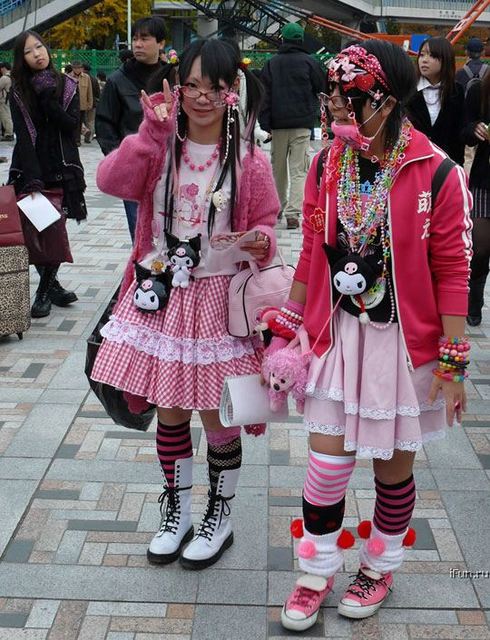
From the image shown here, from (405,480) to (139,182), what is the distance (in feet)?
4.02

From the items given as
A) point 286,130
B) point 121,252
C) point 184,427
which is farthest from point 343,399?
point 286,130

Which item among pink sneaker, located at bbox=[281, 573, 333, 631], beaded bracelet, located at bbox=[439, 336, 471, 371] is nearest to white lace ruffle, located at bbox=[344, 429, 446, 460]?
beaded bracelet, located at bbox=[439, 336, 471, 371]

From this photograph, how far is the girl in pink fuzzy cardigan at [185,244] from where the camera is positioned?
2691 mm

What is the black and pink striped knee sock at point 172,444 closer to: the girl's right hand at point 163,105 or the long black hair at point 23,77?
the girl's right hand at point 163,105

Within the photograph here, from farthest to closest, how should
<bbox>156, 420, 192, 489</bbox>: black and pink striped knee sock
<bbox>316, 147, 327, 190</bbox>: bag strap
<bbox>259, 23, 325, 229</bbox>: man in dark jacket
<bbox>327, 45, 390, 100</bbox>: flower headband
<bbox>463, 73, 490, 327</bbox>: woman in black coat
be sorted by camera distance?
1. <bbox>259, 23, 325, 229</bbox>: man in dark jacket
2. <bbox>463, 73, 490, 327</bbox>: woman in black coat
3. <bbox>156, 420, 192, 489</bbox>: black and pink striped knee sock
4. <bbox>316, 147, 327, 190</bbox>: bag strap
5. <bbox>327, 45, 390, 100</bbox>: flower headband

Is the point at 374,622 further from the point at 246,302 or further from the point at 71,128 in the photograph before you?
the point at 71,128

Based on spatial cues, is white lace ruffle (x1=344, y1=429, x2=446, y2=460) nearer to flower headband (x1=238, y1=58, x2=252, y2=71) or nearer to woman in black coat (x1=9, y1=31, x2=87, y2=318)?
flower headband (x1=238, y1=58, x2=252, y2=71)

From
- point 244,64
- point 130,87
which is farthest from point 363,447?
point 130,87

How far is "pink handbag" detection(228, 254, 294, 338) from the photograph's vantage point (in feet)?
8.87

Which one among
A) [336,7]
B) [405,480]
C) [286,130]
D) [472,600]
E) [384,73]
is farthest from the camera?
[336,7]

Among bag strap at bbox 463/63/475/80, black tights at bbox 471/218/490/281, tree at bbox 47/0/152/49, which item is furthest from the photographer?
tree at bbox 47/0/152/49

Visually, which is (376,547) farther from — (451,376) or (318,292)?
(318,292)

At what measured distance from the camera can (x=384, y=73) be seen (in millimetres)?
2297

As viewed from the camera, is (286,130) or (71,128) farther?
(286,130)
